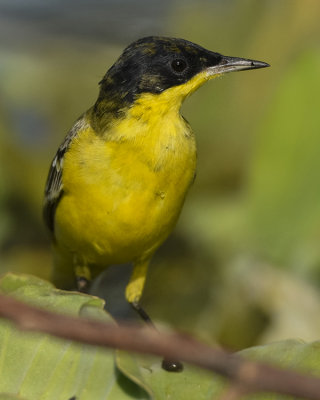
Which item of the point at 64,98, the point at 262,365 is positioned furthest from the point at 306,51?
the point at 262,365

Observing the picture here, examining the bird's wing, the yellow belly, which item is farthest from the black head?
the bird's wing

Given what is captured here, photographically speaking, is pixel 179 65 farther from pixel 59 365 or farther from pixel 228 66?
pixel 59 365

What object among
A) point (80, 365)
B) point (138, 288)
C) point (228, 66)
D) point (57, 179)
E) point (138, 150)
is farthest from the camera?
point (138, 288)

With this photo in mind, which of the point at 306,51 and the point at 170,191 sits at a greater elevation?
the point at 306,51

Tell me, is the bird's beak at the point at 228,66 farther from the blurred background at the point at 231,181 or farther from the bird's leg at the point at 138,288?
the blurred background at the point at 231,181

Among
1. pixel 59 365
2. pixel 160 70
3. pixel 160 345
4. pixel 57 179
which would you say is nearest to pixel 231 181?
pixel 57 179

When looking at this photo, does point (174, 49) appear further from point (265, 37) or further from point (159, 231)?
point (265, 37)
